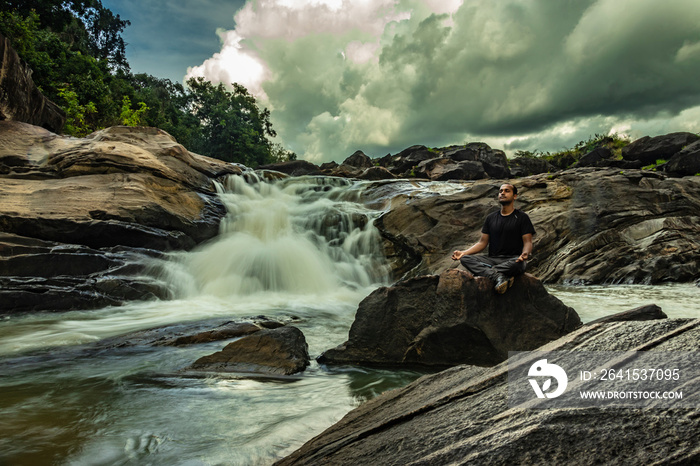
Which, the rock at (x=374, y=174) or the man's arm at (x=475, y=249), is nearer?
the man's arm at (x=475, y=249)

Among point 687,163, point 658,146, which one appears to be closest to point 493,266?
point 687,163

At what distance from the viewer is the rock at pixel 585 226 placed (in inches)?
452

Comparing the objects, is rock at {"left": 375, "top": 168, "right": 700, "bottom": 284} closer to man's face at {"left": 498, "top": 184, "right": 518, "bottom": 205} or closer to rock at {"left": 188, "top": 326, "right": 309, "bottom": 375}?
man's face at {"left": 498, "top": 184, "right": 518, "bottom": 205}

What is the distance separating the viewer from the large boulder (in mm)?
9086

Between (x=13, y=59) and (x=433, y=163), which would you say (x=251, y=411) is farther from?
(x=433, y=163)

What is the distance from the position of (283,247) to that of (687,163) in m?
19.4

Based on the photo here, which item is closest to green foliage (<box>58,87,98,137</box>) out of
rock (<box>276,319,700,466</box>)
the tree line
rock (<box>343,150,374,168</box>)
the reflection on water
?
the tree line

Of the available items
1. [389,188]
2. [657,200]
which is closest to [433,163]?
[389,188]

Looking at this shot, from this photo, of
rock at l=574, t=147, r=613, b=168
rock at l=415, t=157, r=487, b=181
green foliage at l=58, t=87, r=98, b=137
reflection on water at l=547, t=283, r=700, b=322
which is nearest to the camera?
reflection on water at l=547, t=283, r=700, b=322

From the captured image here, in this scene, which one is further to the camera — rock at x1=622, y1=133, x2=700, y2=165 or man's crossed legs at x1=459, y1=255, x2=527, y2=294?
rock at x1=622, y1=133, x2=700, y2=165

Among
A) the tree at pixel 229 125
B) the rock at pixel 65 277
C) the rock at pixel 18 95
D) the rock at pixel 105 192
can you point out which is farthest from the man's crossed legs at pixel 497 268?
the tree at pixel 229 125

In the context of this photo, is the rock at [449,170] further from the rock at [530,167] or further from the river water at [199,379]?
the river water at [199,379]

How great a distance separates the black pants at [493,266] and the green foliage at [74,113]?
70.7 feet

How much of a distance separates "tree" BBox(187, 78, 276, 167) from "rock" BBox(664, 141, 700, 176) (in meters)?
34.7
